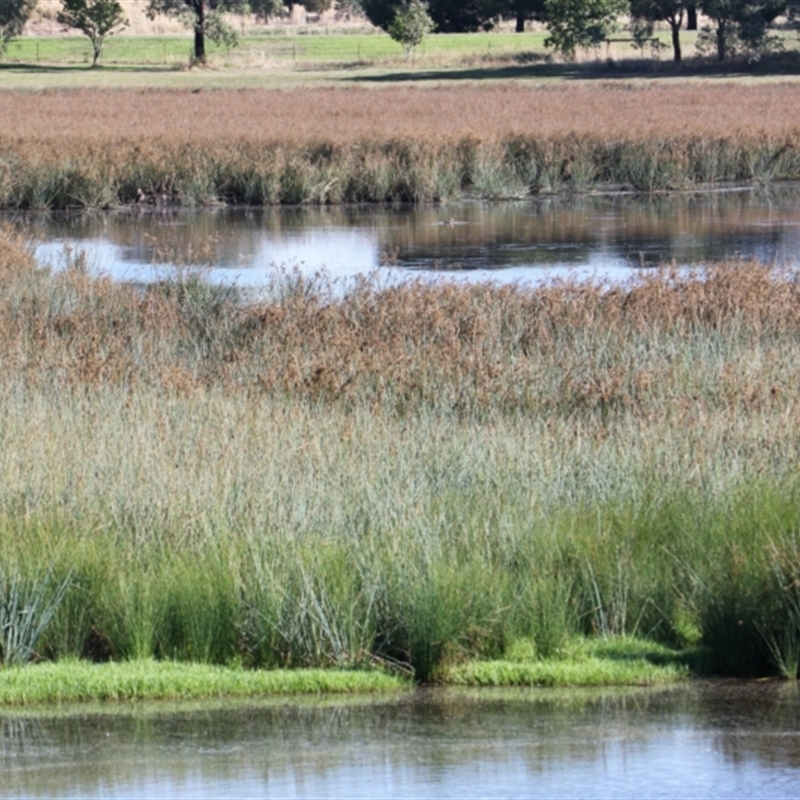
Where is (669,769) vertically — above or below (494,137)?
below

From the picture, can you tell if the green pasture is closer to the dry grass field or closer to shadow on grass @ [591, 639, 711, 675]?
the dry grass field

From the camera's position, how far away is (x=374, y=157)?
1362 inches

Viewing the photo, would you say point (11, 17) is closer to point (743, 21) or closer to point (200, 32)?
point (200, 32)

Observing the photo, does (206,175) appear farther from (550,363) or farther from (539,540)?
(539,540)

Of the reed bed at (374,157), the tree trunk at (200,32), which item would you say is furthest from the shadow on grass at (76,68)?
the reed bed at (374,157)

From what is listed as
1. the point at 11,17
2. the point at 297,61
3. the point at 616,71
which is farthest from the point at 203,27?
the point at 616,71

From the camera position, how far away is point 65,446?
10.5m

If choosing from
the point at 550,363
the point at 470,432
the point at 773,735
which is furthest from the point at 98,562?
the point at 550,363

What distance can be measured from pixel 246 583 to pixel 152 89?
5821 cm

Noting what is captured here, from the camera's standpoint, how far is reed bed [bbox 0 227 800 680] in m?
8.20

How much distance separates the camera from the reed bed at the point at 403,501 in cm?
820

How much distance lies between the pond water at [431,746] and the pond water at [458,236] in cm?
1310

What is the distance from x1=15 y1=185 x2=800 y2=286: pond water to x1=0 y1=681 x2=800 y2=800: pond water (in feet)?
43.0

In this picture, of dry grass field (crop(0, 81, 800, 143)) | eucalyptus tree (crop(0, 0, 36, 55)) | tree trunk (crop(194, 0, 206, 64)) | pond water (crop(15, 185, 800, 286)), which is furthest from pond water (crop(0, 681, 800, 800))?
eucalyptus tree (crop(0, 0, 36, 55))
